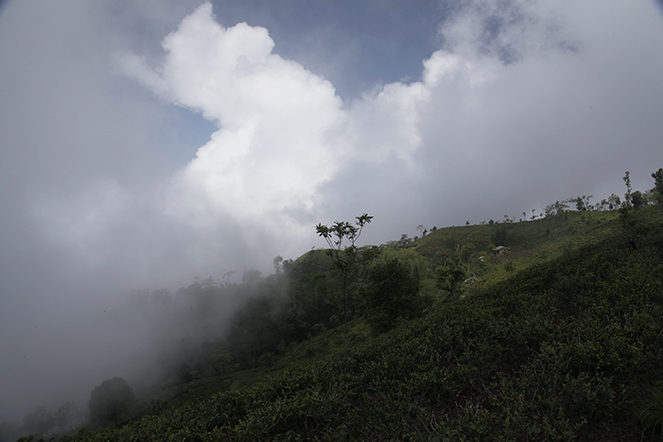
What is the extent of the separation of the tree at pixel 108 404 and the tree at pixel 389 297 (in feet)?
200

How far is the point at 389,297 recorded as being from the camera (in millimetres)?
27734

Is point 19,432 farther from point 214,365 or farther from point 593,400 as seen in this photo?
point 593,400

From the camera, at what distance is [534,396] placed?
3658mm

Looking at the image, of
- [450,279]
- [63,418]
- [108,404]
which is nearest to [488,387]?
[450,279]

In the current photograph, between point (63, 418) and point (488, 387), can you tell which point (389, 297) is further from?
point (63, 418)

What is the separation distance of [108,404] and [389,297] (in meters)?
64.8

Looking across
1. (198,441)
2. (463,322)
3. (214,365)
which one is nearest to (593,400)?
(463,322)

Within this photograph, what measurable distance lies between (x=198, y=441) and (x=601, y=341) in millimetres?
7039

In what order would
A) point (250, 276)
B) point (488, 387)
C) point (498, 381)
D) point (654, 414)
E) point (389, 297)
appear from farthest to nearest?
point (250, 276), point (389, 297), point (498, 381), point (488, 387), point (654, 414)

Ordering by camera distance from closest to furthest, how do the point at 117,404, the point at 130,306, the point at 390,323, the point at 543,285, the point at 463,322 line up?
the point at 463,322
the point at 543,285
the point at 390,323
the point at 117,404
the point at 130,306

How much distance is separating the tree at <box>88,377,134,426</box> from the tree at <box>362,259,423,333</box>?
60913 millimetres

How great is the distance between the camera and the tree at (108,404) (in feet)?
177

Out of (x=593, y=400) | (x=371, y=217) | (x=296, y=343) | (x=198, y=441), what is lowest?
(x=296, y=343)

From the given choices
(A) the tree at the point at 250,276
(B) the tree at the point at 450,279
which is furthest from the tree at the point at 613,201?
(A) the tree at the point at 250,276
